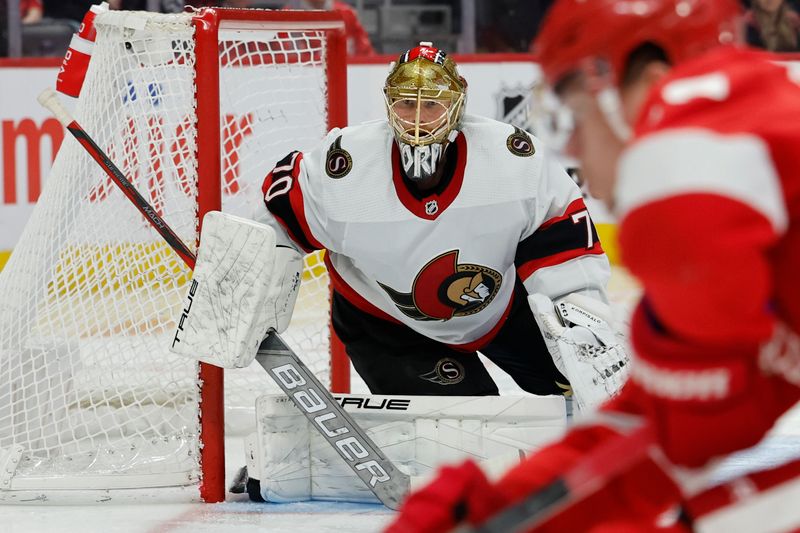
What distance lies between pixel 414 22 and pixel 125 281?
10.00ft

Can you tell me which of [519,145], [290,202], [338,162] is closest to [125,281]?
[290,202]

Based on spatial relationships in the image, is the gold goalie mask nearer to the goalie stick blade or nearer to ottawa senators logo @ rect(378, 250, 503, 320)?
ottawa senators logo @ rect(378, 250, 503, 320)

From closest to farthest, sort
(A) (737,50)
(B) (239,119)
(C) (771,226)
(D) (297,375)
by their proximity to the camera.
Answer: (C) (771,226)
(A) (737,50)
(D) (297,375)
(B) (239,119)

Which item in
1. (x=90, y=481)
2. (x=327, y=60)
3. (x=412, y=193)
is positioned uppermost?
(x=327, y=60)

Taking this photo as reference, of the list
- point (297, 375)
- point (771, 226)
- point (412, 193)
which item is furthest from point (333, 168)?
point (771, 226)

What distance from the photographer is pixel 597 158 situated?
1013 millimetres

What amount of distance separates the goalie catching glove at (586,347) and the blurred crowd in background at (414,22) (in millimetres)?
2945

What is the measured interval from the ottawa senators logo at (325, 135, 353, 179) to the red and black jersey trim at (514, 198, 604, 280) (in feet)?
1.22

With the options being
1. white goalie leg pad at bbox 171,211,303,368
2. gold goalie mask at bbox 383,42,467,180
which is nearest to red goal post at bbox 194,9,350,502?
white goalie leg pad at bbox 171,211,303,368

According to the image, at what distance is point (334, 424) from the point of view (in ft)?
7.88

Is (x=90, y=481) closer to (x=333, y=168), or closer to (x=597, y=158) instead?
(x=333, y=168)

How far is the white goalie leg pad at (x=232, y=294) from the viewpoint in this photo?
7.69ft

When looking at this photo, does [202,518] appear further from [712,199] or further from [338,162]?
[712,199]

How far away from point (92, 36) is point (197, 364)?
2.48ft
